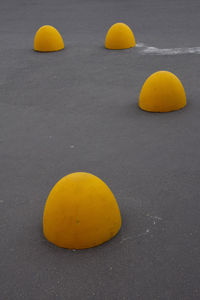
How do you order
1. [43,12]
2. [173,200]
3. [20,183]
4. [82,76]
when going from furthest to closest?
1. [43,12]
2. [82,76]
3. [20,183]
4. [173,200]

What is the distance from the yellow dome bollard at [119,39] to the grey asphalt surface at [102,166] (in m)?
0.39

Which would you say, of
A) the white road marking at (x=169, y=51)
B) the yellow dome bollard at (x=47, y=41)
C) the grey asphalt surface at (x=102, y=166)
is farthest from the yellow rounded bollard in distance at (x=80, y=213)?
the yellow dome bollard at (x=47, y=41)

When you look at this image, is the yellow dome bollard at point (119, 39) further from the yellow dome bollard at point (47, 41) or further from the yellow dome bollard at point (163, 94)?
the yellow dome bollard at point (163, 94)

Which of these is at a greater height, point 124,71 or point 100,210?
point 100,210

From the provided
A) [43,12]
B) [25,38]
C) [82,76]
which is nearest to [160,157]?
[82,76]

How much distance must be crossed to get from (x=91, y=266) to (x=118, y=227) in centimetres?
60

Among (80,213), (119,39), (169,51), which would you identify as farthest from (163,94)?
(119,39)

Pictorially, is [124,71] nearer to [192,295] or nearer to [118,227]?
[118,227]

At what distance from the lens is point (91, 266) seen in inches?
162

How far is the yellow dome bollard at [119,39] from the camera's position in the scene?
42.7 feet

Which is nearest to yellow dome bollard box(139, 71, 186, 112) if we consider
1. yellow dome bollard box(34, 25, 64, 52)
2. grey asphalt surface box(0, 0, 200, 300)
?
grey asphalt surface box(0, 0, 200, 300)

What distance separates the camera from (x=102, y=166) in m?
6.00

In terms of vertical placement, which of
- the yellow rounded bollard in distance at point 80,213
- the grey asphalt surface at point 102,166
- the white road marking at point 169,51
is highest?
the yellow rounded bollard in distance at point 80,213

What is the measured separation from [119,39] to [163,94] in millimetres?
5682
